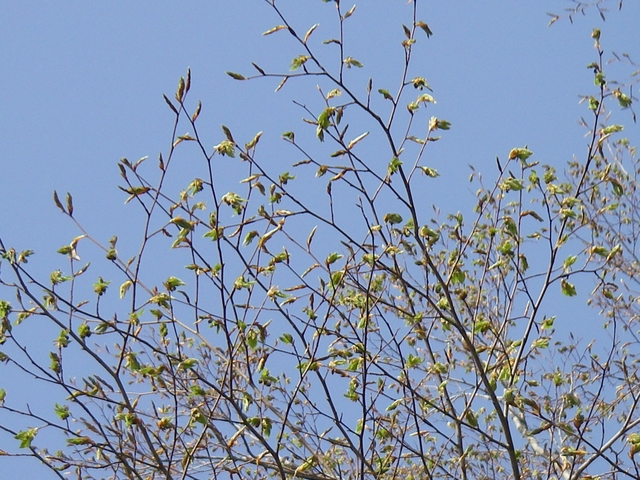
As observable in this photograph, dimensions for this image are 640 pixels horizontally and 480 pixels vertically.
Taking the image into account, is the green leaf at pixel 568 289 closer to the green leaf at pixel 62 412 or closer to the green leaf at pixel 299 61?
the green leaf at pixel 299 61

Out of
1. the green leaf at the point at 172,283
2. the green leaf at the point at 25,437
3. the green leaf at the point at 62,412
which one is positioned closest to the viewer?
the green leaf at the point at 25,437

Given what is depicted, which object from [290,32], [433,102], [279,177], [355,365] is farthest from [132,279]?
[433,102]

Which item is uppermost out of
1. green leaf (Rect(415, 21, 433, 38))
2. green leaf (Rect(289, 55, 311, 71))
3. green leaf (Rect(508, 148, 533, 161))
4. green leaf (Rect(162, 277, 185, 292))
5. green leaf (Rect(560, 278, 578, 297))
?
green leaf (Rect(415, 21, 433, 38))

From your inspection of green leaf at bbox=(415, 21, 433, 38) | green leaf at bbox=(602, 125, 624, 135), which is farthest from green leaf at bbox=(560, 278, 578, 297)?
green leaf at bbox=(415, 21, 433, 38)

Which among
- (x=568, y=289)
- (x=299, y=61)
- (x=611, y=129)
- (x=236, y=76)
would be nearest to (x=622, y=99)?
(x=611, y=129)

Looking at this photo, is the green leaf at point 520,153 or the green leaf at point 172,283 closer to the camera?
the green leaf at point 172,283

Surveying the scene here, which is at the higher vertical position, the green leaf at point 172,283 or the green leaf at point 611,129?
the green leaf at point 611,129

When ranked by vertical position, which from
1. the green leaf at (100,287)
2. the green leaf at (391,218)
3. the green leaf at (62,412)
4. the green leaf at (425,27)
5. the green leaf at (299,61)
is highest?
the green leaf at (425,27)

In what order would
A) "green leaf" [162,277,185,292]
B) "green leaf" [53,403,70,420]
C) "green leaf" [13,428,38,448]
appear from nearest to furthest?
1. "green leaf" [13,428,38,448]
2. "green leaf" [162,277,185,292]
3. "green leaf" [53,403,70,420]

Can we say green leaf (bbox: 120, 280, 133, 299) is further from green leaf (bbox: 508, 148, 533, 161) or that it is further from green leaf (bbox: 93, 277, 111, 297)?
green leaf (bbox: 508, 148, 533, 161)

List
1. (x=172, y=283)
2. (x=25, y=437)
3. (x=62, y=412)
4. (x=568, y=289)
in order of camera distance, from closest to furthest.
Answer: (x=25, y=437)
(x=172, y=283)
(x=62, y=412)
(x=568, y=289)

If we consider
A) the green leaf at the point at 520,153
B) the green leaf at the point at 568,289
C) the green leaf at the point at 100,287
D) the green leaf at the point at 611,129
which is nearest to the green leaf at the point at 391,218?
the green leaf at the point at 520,153

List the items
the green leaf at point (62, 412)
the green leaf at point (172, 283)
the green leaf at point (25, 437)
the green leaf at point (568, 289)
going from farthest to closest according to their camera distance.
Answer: the green leaf at point (568, 289)
the green leaf at point (62, 412)
the green leaf at point (172, 283)
the green leaf at point (25, 437)

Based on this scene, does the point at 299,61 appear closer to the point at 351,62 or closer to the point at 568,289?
the point at 351,62
